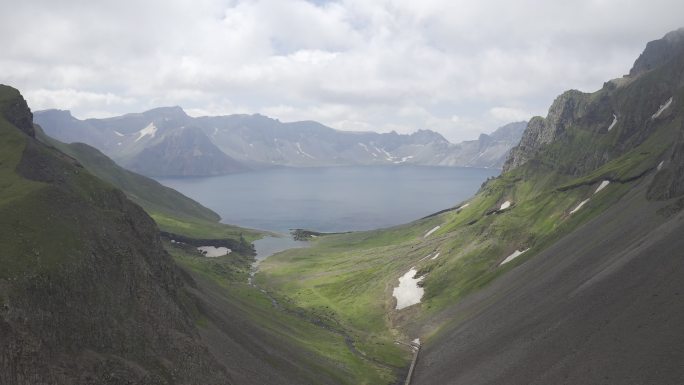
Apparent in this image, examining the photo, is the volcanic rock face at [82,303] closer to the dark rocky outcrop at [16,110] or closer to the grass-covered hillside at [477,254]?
the dark rocky outcrop at [16,110]

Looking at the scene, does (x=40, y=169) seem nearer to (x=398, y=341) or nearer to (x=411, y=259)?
(x=398, y=341)

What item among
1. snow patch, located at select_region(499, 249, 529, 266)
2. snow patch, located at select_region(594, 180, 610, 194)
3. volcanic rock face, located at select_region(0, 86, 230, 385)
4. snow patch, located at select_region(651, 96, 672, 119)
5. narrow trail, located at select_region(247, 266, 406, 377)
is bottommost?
narrow trail, located at select_region(247, 266, 406, 377)

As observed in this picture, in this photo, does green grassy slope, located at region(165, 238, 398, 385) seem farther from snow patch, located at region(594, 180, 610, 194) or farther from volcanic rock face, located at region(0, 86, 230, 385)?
snow patch, located at region(594, 180, 610, 194)

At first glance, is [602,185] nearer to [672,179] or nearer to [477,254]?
[477,254]

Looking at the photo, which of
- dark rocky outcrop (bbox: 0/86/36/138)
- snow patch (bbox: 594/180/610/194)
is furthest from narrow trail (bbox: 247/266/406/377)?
snow patch (bbox: 594/180/610/194)

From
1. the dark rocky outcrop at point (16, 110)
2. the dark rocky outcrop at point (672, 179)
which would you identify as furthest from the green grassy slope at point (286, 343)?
the dark rocky outcrop at point (672, 179)

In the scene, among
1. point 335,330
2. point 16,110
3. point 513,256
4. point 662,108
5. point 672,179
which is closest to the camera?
point 672,179

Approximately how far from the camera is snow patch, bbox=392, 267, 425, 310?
455ft

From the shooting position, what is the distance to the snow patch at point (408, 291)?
5463 inches

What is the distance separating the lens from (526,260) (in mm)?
116188

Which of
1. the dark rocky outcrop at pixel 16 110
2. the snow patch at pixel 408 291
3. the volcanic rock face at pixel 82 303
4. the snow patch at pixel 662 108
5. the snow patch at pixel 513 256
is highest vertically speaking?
the snow patch at pixel 662 108

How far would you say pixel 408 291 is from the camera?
145250mm

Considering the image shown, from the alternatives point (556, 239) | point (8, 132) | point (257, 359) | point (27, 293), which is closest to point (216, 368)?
point (257, 359)

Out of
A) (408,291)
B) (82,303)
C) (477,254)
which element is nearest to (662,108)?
(477,254)
